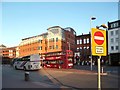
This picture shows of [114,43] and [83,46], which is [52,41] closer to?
[83,46]

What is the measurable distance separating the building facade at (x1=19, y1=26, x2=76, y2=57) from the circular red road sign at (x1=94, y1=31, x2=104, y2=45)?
2802 inches

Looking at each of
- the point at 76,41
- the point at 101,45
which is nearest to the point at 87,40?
the point at 76,41

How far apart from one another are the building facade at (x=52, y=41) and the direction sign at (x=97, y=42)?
71175 mm

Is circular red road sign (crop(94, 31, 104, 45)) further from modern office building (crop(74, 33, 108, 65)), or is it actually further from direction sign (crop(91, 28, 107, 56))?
modern office building (crop(74, 33, 108, 65))

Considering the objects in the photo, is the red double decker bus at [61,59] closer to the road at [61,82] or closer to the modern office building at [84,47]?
the road at [61,82]

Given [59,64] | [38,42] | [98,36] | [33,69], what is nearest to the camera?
[98,36]

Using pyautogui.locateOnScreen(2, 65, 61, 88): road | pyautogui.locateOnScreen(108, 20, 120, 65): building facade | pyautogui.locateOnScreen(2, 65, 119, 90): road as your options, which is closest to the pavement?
pyautogui.locateOnScreen(2, 65, 119, 90): road

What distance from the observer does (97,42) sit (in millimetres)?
9266

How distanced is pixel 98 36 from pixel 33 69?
3764 cm

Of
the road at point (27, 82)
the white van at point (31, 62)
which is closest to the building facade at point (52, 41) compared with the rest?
the white van at point (31, 62)

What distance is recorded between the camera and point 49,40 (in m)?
87.8

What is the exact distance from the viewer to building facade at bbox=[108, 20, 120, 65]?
7462cm

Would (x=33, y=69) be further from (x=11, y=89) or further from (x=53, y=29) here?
(x=53, y=29)

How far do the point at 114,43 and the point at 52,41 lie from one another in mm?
22339
